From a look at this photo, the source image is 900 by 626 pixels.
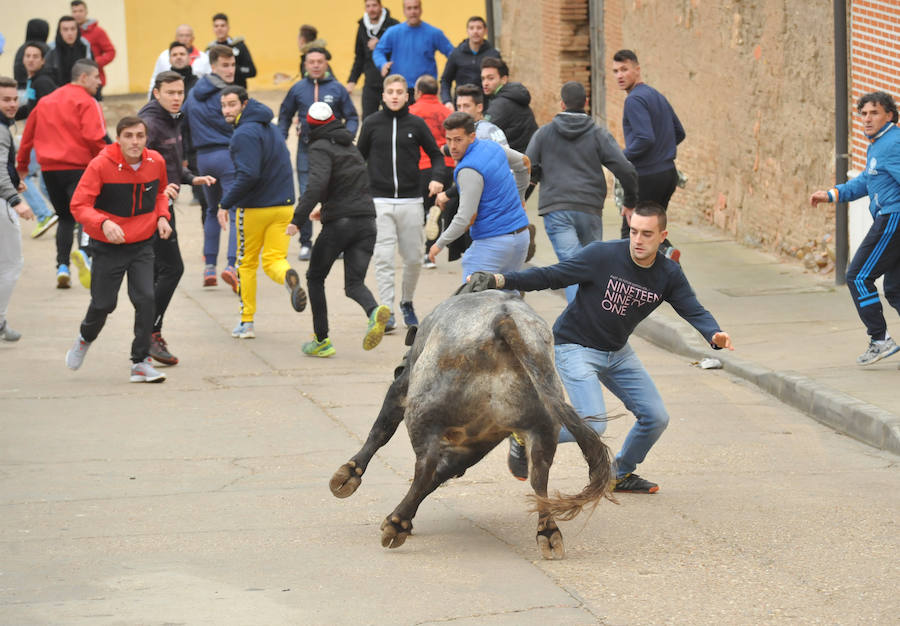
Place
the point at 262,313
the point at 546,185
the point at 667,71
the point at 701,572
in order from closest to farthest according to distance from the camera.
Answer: the point at 701,572, the point at 546,185, the point at 262,313, the point at 667,71

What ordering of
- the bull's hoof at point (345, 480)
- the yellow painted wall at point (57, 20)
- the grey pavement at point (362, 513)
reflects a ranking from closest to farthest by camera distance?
the grey pavement at point (362, 513) → the bull's hoof at point (345, 480) → the yellow painted wall at point (57, 20)

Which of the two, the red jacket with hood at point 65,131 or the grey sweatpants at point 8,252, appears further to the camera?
the red jacket with hood at point 65,131

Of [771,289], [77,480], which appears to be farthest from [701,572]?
[771,289]

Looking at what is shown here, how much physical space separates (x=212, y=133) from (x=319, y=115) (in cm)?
345

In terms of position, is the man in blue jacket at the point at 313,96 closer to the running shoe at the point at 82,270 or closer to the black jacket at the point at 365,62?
the running shoe at the point at 82,270

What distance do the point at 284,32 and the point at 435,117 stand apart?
18149 mm

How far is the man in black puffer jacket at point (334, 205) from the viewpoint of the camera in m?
10.6

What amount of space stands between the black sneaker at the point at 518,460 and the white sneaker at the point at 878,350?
3710 millimetres

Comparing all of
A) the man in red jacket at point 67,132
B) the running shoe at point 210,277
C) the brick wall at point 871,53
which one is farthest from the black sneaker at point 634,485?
the running shoe at point 210,277

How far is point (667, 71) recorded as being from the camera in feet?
55.4

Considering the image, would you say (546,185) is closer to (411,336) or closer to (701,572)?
(411,336)

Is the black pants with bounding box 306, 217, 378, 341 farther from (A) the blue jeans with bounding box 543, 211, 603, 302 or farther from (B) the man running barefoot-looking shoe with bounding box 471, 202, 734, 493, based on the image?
(B) the man running barefoot-looking shoe with bounding box 471, 202, 734, 493

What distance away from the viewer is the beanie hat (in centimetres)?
1059

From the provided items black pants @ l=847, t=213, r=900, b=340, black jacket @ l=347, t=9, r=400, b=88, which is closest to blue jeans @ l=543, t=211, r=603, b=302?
black pants @ l=847, t=213, r=900, b=340
